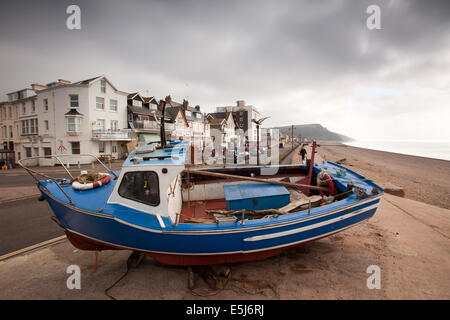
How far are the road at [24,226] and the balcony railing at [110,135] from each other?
1890 cm

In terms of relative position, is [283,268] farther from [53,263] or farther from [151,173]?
[53,263]

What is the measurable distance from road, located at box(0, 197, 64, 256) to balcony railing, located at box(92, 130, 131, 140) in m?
18.9

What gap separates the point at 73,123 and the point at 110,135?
4.43m

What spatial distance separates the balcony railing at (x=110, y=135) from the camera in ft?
87.6

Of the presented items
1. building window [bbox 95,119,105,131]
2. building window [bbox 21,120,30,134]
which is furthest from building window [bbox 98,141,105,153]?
building window [bbox 21,120,30,134]

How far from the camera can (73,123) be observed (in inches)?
1010

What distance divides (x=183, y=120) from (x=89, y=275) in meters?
39.7

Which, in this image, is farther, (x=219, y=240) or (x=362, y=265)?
(x=362, y=265)

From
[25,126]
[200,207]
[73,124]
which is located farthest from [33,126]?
[200,207]

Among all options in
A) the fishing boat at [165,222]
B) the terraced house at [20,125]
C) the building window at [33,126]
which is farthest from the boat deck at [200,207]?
the building window at [33,126]

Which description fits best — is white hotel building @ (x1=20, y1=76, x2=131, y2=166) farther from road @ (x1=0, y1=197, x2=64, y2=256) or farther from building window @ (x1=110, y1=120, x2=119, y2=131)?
road @ (x1=0, y1=197, x2=64, y2=256)
